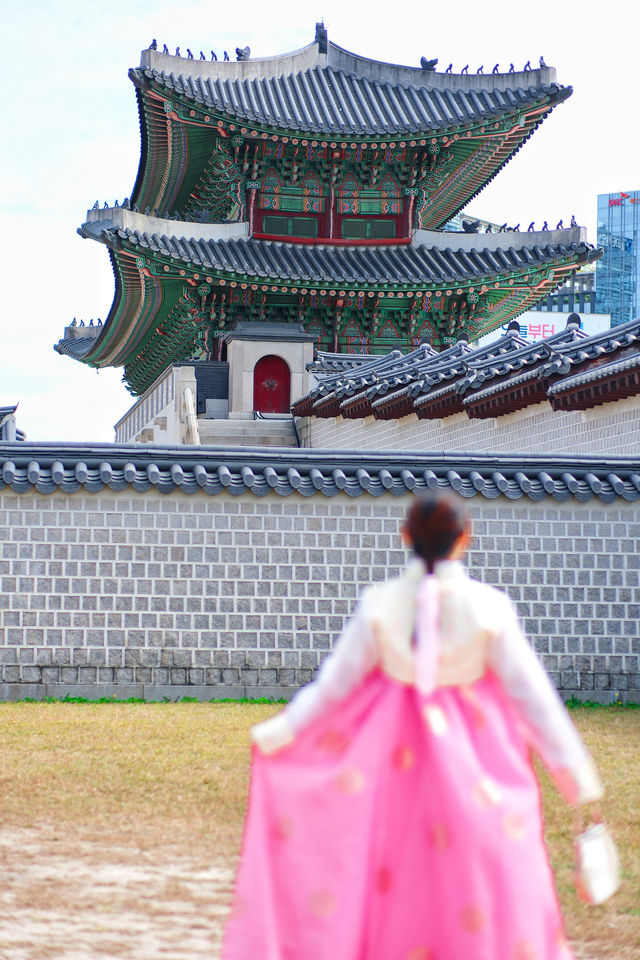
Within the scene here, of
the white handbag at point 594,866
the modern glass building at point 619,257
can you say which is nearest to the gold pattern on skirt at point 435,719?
the white handbag at point 594,866

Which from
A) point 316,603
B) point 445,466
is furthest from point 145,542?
point 445,466

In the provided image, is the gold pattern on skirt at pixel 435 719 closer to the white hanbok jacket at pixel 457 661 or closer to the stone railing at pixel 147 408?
the white hanbok jacket at pixel 457 661

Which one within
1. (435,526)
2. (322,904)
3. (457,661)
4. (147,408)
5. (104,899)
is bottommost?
(104,899)

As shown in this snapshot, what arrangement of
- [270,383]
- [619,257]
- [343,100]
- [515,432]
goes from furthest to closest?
1. [619,257]
2. [343,100]
3. [270,383]
4. [515,432]

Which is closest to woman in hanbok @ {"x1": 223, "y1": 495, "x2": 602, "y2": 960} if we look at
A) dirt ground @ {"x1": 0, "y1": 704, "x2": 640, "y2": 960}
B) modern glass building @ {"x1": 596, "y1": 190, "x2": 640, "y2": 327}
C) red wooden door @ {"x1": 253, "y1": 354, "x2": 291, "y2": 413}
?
dirt ground @ {"x1": 0, "y1": 704, "x2": 640, "y2": 960}

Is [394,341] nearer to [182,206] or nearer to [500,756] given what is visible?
[182,206]

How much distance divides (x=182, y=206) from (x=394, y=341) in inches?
291

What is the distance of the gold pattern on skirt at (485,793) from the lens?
11.3 ft

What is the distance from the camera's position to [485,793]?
11.4 ft

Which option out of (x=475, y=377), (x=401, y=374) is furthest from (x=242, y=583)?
(x=401, y=374)

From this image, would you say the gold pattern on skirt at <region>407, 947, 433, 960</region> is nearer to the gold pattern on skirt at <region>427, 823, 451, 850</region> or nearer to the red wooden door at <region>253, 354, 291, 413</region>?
the gold pattern on skirt at <region>427, 823, 451, 850</region>

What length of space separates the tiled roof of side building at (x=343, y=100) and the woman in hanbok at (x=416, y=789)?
21.9 m

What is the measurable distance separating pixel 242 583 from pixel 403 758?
907 cm

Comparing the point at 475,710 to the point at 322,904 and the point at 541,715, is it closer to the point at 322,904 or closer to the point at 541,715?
the point at 541,715
